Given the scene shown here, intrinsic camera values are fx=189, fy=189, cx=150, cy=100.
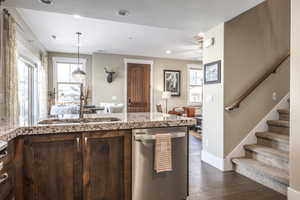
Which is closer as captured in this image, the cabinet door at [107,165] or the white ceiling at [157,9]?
the cabinet door at [107,165]

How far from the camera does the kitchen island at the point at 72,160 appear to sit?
1.47 m

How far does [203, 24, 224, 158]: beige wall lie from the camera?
10.7 ft

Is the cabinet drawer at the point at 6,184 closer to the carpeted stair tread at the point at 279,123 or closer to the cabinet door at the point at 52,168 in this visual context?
the cabinet door at the point at 52,168

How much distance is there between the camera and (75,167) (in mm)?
1624

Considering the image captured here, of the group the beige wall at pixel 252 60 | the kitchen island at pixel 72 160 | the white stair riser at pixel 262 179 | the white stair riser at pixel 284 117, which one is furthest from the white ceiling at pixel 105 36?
the white stair riser at pixel 262 179

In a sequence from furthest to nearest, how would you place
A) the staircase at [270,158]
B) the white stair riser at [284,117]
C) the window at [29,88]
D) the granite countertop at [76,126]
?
the window at [29,88] < the white stair riser at [284,117] < the staircase at [270,158] < the granite countertop at [76,126]

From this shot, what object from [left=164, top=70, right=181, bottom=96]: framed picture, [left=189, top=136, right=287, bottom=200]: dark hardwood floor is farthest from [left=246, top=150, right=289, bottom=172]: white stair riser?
[left=164, top=70, right=181, bottom=96]: framed picture

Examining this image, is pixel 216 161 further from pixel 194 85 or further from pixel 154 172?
pixel 194 85

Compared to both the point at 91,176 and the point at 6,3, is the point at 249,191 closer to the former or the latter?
the point at 91,176

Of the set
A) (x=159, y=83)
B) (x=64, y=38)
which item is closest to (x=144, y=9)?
(x=64, y=38)

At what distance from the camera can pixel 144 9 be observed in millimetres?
2824

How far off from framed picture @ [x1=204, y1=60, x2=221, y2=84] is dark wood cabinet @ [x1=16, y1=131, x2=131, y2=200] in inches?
87.7

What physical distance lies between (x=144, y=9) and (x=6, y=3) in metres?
1.93

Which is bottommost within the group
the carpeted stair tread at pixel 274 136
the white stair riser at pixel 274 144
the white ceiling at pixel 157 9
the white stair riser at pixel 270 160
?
the white stair riser at pixel 270 160
